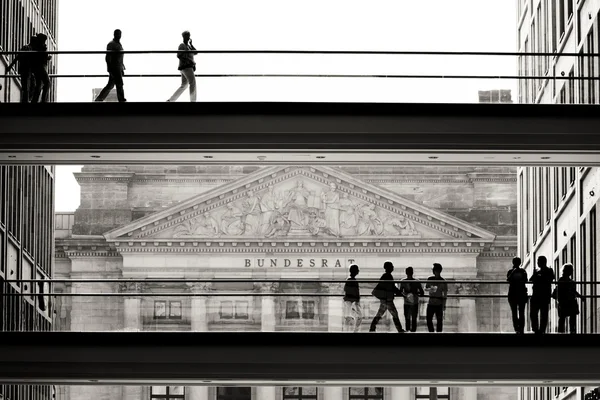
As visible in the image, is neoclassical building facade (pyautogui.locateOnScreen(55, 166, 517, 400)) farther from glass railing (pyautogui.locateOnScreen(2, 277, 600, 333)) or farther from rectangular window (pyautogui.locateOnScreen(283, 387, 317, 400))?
glass railing (pyautogui.locateOnScreen(2, 277, 600, 333))

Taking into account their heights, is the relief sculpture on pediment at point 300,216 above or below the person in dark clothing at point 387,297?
above

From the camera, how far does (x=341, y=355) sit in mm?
29078

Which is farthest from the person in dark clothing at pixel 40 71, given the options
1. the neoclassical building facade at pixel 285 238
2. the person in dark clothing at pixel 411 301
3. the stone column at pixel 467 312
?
the neoclassical building facade at pixel 285 238

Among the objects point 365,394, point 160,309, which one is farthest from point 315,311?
point 365,394

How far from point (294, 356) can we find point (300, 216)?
164 ft

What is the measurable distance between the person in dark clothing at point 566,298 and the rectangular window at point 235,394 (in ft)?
165

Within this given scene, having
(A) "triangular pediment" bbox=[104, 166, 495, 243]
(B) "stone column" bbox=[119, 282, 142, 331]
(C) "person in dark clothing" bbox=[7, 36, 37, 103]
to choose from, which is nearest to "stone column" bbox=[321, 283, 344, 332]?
(B) "stone column" bbox=[119, 282, 142, 331]

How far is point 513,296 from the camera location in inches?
1129

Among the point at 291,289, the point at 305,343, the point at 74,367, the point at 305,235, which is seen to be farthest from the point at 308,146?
the point at 305,235

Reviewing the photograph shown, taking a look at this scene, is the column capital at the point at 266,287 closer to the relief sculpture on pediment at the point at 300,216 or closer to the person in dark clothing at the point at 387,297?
the relief sculpture on pediment at the point at 300,216

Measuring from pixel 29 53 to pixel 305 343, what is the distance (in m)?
7.77

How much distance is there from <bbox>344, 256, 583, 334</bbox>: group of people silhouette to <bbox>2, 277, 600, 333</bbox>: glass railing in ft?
0.08

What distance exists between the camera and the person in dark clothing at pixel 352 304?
29.3 m

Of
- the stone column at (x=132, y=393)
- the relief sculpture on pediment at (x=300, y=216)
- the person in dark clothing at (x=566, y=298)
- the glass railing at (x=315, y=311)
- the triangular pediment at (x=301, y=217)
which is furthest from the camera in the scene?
the relief sculpture on pediment at (x=300, y=216)
